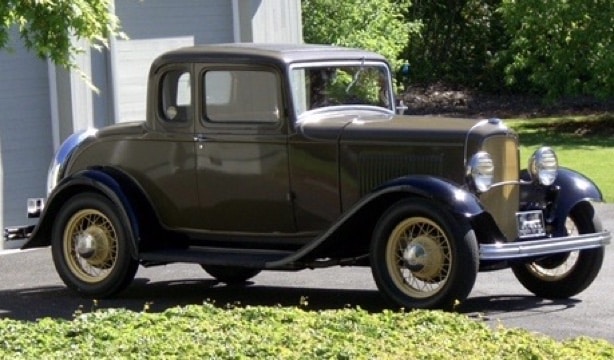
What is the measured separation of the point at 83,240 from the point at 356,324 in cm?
405

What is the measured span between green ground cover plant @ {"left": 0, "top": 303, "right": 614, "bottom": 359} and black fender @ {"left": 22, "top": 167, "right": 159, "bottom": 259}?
289 centimetres

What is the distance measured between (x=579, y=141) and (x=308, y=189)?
48.4 feet

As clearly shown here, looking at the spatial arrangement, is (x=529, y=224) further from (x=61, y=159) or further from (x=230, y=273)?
(x=61, y=159)

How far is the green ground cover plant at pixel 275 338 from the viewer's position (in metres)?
6.39

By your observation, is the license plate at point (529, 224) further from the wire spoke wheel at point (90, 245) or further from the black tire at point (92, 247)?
the wire spoke wheel at point (90, 245)

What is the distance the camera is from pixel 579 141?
946 inches

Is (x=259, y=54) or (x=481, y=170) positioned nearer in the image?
(x=481, y=170)

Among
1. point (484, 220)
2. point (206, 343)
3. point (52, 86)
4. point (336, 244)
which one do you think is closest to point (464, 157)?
point (484, 220)

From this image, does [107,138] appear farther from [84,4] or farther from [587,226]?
[587,226]

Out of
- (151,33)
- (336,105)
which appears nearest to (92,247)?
(336,105)

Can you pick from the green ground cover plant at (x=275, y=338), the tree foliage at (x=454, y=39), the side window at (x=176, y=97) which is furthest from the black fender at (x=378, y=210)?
the tree foliage at (x=454, y=39)

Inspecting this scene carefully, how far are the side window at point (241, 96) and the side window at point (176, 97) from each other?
7.2 inches

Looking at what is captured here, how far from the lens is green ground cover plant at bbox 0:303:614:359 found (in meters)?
6.39

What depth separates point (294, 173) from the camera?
33.0 ft
